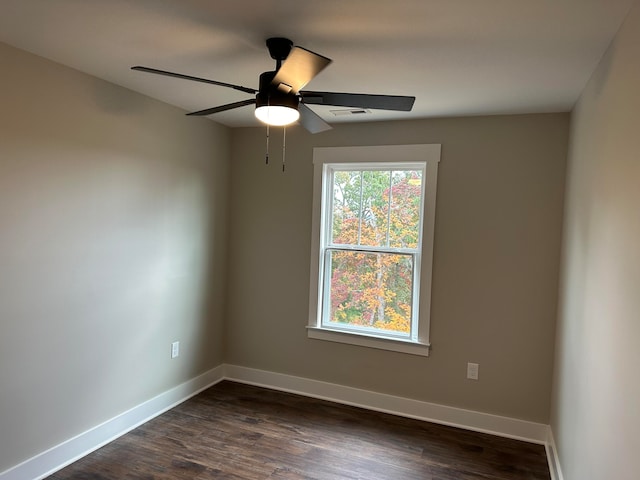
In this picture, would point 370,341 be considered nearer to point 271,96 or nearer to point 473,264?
point 473,264

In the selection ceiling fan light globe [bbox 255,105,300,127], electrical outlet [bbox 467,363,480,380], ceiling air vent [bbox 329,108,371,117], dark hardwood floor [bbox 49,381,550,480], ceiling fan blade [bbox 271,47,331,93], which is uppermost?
ceiling air vent [bbox 329,108,371,117]

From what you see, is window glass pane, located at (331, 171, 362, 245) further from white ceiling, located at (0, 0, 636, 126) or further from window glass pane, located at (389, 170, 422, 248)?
white ceiling, located at (0, 0, 636, 126)

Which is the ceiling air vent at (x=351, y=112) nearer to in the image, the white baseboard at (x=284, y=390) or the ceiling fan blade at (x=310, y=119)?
the ceiling fan blade at (x=310, y=119)

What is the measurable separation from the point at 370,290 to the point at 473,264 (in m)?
0.86

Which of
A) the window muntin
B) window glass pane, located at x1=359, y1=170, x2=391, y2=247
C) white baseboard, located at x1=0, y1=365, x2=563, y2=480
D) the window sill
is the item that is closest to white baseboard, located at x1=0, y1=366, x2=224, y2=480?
white baseboard, located at x1=0, y1=365, x2=563, y2=480

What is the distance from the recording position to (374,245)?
11.9ft

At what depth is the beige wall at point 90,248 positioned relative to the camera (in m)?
2.31

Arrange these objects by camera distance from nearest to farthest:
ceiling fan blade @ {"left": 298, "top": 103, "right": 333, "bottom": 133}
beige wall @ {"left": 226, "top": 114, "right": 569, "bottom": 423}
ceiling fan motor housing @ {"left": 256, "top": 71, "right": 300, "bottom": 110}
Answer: ceiling fan motor housing @ {"left": 256, "top": 71, "right": 300, "bottom": 110}
ceiling fan blade @ {"left": 298, "top": 103, "right": 333, "bottom": 133}
beige wall @ {"left": 226, "top": 114, "right": 569, "bottom": 423}

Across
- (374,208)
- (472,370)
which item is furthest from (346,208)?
(472,370)

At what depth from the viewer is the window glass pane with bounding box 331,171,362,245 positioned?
12.0ft

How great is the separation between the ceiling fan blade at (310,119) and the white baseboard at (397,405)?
7.39 feet

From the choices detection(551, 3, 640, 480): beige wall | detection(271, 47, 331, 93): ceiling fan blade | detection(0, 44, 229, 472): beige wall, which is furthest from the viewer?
detection(0, 44, 229, 472): beige wall

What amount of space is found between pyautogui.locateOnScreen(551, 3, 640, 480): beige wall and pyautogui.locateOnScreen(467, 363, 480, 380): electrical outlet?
67 centimetres

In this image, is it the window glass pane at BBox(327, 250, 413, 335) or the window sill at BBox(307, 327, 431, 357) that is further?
the window glass pane at BBox(327, 250, 413, 335)
